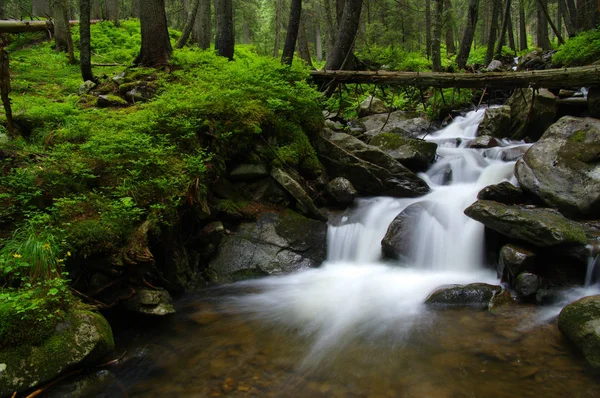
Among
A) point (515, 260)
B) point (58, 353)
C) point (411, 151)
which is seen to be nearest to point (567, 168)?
point (515, 260)

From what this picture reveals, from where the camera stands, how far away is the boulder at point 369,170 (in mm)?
8719

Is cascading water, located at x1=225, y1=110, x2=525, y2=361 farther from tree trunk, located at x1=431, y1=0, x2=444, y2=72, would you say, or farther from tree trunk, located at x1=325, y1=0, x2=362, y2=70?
tree trunk, located at x1=431, y1=0, x2=444, y2=72

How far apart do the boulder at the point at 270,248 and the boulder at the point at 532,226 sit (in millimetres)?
3069

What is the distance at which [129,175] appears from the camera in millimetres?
5488

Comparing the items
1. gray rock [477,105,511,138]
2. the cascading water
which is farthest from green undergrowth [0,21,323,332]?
gray rock [477,105,511,138]

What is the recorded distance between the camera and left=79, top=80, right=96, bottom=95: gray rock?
926 centimetres

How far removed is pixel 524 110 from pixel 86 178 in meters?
10.9

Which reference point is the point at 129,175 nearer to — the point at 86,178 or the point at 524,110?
the point at 86,178

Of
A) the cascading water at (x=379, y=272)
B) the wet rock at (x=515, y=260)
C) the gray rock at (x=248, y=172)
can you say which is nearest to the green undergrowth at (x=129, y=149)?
the gray rock at (x=248, y=172)

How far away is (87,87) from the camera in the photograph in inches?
372

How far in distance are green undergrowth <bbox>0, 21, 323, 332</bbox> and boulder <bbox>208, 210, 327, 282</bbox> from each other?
39.5 inches

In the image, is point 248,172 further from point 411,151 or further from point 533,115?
point 533,115

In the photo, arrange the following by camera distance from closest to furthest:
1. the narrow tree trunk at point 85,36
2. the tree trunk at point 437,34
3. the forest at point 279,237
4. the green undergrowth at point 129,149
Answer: the forest at point 279,237, the green undergrowth at point 129,149, the narrow tree trunk at point 85,36, the tree trunk at point 437,34

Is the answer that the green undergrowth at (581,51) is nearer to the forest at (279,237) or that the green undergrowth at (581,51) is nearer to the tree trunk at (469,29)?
the forest at (279,237)
